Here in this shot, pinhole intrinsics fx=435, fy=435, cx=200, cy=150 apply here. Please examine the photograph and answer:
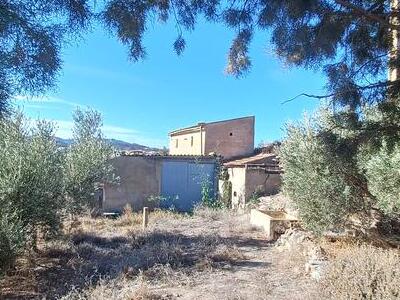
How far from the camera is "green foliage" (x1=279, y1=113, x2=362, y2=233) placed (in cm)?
841

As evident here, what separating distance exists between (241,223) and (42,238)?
5.52 meters

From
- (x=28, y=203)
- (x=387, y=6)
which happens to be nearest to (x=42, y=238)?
(x=28, y=203)

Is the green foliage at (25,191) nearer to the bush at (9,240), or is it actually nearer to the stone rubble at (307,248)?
the bush at (9,240)

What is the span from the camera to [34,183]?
363 inches

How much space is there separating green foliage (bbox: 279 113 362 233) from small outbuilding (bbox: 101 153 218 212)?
12055mm

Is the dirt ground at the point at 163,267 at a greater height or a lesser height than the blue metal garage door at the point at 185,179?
lesser

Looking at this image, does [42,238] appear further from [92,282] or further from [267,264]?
[267,264]

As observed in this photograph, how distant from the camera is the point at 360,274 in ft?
15.2

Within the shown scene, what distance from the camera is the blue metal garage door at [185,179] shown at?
22.7 metres

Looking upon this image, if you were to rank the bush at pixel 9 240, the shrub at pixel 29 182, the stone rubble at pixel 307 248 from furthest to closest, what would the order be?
the shrub at pixel 29 182
the bush at pixel 9 240
the stone rubble at pixel 307 248

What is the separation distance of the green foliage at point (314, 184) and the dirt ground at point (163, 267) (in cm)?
100

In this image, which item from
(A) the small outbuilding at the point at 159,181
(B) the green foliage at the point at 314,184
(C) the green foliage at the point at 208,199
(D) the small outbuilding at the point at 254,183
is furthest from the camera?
(A) the small outbuilding at the point at 159,181

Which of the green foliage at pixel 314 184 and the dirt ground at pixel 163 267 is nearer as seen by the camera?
the dirt ground at pixel 163 267

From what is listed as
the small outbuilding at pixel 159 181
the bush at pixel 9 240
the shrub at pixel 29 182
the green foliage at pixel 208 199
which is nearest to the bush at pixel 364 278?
the bush at pixel 9 240
